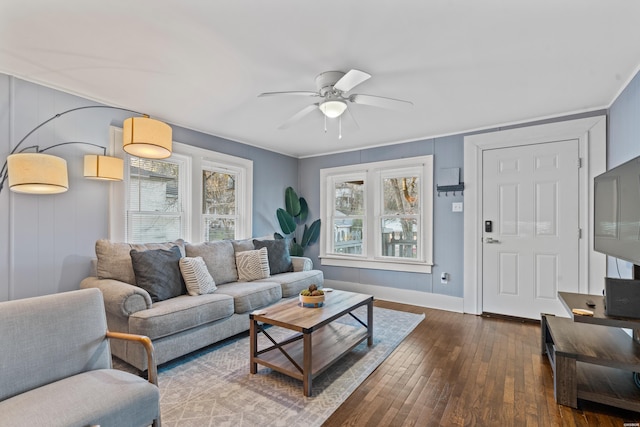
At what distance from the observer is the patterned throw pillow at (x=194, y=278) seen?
115 inches

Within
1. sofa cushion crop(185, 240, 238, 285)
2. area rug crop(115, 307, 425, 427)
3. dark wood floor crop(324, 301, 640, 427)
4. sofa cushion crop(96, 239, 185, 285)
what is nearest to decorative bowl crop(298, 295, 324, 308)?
area rug crop(115, 307, 425, 427)

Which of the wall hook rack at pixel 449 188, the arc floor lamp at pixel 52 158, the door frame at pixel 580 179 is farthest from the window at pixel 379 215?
the arc floor lamp at pixel 52 158

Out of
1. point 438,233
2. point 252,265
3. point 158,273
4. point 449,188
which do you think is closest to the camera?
point 158,273

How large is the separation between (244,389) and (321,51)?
248 cm

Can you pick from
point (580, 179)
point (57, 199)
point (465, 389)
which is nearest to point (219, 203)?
point (57, 199)

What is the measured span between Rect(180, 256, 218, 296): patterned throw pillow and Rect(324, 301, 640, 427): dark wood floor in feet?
5.65

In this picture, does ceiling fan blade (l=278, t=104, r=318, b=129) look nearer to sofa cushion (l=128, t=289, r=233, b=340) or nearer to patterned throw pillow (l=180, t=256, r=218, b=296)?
patterned throw pillow (l=180, t=256, r=218, b=296)

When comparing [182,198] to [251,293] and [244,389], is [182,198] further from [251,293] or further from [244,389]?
Answer: [244,389]

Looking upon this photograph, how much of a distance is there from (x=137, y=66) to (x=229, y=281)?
2.35m

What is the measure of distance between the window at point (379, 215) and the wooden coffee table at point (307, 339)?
1845mm

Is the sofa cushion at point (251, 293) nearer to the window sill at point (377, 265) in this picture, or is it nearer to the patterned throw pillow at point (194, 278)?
the patterned throw pillow at point (194, 278)

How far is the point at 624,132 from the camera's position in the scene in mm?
2701

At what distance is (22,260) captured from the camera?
2.55 meters

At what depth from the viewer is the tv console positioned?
6.08 feet
